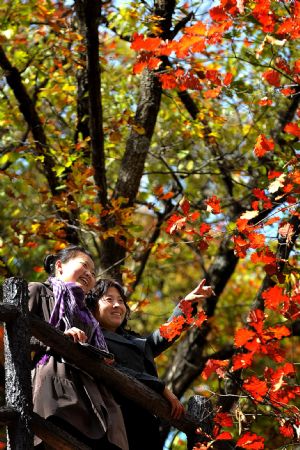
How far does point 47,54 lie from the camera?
929 centimetres

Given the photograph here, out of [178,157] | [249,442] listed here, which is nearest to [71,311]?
[249,442]

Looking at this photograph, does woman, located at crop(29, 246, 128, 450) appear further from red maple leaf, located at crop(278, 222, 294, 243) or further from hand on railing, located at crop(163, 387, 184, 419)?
red maple leaf, located at crop(278, 222, 294, 243)

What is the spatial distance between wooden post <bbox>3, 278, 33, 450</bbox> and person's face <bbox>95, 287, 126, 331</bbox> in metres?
1.24

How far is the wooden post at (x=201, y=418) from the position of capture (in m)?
4.86

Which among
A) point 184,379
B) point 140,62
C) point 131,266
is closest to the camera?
point 140,62

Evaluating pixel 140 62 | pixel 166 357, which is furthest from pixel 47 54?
pixel 166 357

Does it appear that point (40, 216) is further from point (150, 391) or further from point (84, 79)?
point (150, 391)

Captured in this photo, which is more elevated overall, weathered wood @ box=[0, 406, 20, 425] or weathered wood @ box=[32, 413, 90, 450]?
weathered wood @ box=[0, 406, 20, 425]

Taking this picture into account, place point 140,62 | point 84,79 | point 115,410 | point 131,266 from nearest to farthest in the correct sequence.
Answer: point 115,410 < point 140,62 < point 84,79 < point 131,266

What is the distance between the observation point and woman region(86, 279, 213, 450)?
474 centimetres

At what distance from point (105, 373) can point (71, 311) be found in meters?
0.48

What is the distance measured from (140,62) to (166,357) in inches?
399

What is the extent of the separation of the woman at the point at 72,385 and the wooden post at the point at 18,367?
0.38m

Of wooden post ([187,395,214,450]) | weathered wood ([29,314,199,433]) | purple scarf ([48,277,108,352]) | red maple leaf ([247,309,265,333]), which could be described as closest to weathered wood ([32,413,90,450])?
weathered wood ([29,314,199,433])
